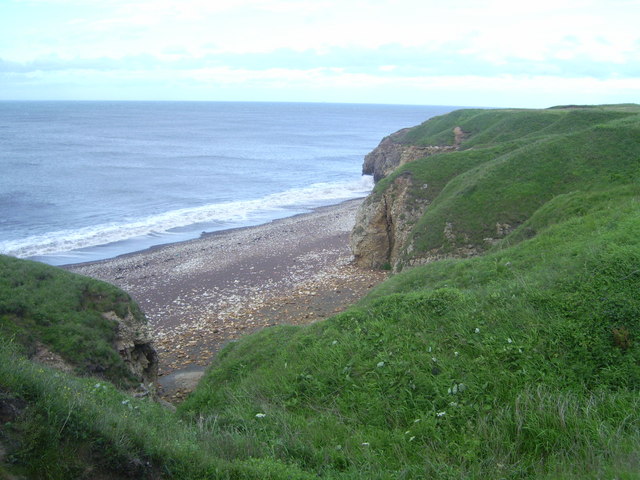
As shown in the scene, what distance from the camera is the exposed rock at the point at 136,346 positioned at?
41.2ft

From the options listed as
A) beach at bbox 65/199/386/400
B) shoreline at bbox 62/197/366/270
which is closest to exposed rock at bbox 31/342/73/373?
beach at bbox 65/199/386/400

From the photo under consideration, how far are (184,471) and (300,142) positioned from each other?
11145cm

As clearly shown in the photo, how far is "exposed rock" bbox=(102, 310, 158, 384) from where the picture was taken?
12547mm

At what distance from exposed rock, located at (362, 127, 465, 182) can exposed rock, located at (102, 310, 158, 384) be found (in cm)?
2915

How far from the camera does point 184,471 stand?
215 inches

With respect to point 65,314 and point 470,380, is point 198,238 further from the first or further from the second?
point 470,380

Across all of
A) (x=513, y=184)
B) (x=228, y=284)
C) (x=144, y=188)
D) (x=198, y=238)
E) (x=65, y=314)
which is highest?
(x=513, y=184)

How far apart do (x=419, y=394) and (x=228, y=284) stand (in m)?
17.8

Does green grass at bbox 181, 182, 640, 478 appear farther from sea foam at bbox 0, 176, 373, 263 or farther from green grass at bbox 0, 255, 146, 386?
sea foam at bbox 0, 176, 373, 263

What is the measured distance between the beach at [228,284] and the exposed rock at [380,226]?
0.96 meters

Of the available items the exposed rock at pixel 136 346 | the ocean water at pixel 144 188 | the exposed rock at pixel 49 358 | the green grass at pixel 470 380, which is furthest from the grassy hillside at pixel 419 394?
the ocean water at pixel 144 188

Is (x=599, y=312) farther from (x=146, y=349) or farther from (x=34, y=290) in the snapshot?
(x=34, y=290)

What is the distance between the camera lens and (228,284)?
80.2ft

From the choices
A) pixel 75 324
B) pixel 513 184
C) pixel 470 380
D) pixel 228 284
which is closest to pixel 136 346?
pixel 75 324
